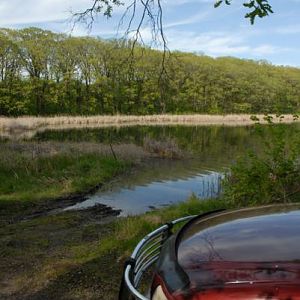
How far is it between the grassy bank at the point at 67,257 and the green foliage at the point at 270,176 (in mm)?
973

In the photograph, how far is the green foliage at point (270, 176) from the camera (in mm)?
7844

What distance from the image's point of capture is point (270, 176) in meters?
7.93

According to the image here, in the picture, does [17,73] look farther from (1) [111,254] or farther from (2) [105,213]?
(1) [111,254]

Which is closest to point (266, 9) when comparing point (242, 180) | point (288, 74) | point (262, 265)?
point (242, 180)

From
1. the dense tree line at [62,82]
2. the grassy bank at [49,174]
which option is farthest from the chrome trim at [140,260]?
the dense tree line at [62,82]

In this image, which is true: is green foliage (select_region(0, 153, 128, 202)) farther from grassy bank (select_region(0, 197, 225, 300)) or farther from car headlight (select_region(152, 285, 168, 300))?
car headlight (select_region(152, 285, 168, 300))

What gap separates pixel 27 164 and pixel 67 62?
5112 centimetres

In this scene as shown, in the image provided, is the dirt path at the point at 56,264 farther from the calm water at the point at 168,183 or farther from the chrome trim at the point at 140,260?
the calm water at the point at 168,183

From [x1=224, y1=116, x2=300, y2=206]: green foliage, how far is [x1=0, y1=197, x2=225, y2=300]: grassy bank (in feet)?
3.19

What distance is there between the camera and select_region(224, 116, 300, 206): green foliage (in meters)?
7.84

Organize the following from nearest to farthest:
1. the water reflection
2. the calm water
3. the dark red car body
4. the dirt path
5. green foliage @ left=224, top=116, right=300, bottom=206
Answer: the dark red car body → the dirt path → green foliage @ left=224, top=116, right=300, bottom=206 → the water reflection → the calm water

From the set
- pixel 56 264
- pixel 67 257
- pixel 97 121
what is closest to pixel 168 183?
pixel 67 257

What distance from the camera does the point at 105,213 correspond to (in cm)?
1170

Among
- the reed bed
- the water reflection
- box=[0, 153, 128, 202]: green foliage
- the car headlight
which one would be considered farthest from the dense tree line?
the car headlight
